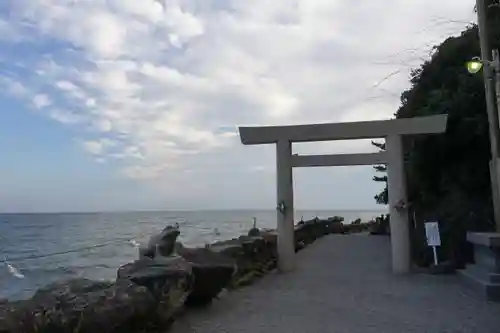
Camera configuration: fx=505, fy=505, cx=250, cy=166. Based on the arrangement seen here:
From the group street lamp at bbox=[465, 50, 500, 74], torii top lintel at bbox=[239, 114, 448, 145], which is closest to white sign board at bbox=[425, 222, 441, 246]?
torii top lintel at bbox=[239, 114, 448, 145]

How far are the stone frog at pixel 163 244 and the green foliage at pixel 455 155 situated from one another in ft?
18.1

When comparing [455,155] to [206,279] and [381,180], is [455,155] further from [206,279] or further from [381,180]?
[381,180]

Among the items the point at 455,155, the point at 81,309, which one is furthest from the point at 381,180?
the point at 81,309

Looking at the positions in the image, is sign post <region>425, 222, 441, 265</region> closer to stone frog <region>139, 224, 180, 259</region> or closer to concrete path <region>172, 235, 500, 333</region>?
concrete path <region>172, 235, 500, 333</region>

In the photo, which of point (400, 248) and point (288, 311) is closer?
point (288, 311)

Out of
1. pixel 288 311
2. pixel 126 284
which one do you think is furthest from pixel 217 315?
pixel 126 284

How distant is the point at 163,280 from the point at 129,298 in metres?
0.67

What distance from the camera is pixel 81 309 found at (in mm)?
4035

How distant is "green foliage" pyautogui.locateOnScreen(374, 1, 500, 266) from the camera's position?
9.76 m

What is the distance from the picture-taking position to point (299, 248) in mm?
16047

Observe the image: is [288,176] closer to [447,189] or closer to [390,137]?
[390,137]

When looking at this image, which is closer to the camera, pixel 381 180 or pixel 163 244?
pixel 163 244

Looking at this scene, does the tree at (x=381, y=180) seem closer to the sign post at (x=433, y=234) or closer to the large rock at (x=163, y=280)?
the sign post at (x=433, y=234)

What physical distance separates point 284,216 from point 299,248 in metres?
6.21
